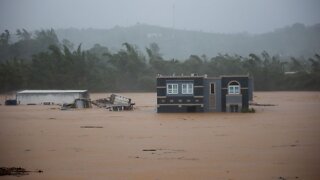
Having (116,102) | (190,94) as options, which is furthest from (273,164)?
(116,102)

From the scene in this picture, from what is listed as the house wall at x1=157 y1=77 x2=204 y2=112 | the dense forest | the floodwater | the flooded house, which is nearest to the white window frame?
the flooded house

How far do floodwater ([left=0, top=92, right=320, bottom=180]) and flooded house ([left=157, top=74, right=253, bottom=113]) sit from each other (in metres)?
6.34

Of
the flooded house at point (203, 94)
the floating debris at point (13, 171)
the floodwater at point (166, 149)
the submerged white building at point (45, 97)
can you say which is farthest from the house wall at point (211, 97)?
the floating debris at point (13, 171)

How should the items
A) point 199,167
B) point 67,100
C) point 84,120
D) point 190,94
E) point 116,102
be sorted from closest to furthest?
point 199,167 → point 84,120 → point 190,94 → point 116,102 → point 67,100

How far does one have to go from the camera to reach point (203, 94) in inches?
1325

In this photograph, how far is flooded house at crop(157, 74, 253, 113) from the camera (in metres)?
33.5

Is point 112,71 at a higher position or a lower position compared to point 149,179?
higher

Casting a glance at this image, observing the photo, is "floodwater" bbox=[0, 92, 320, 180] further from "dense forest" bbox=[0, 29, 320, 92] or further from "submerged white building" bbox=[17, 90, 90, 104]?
"dense forest" bbox=[0, 29, 320, 92]

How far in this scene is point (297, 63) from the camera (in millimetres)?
81250

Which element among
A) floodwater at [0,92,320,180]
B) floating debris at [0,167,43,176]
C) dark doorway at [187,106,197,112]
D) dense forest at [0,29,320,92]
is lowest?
floating debris at [0,167,43,176]

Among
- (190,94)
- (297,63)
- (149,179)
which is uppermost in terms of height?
(297,63)

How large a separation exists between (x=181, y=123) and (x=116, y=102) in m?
14.3

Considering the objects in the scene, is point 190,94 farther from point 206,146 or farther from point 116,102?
point 206,146

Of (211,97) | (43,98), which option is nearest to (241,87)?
(211,97)
